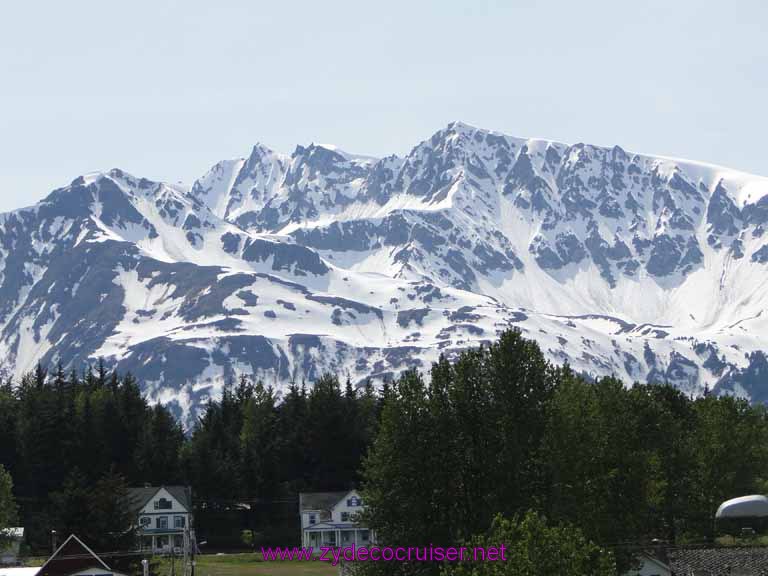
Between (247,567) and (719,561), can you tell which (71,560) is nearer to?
(247,567)

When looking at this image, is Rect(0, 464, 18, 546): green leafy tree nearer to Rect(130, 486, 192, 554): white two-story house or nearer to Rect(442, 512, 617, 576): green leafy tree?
Rect(130, 486, 192, 554): white two-story house

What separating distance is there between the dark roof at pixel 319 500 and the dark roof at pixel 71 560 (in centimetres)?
7716

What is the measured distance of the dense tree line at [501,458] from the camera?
93.7m

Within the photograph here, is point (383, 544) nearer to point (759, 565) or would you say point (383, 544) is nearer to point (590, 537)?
point (590, 537)

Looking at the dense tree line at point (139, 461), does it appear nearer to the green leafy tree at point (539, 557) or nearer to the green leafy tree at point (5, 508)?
the green leafy tree at point (5, 508)

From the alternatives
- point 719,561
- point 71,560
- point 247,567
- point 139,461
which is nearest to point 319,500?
point 139,461

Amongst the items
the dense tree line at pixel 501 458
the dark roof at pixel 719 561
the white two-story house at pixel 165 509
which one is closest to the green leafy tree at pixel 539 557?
the dense tree line at pixel 501 458

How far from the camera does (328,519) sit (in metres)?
183

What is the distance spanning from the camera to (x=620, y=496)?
3844 inches

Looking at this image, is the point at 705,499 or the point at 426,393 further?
the point at 705,499

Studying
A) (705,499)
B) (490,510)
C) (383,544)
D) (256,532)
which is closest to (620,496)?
(490,510)

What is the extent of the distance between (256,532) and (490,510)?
303ft

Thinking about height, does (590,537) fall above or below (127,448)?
below

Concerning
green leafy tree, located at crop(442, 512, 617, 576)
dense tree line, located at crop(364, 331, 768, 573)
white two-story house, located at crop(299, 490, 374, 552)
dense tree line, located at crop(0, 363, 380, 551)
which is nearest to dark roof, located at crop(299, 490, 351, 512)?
white two-story house, located at crop(299, 490, 374, 552)
